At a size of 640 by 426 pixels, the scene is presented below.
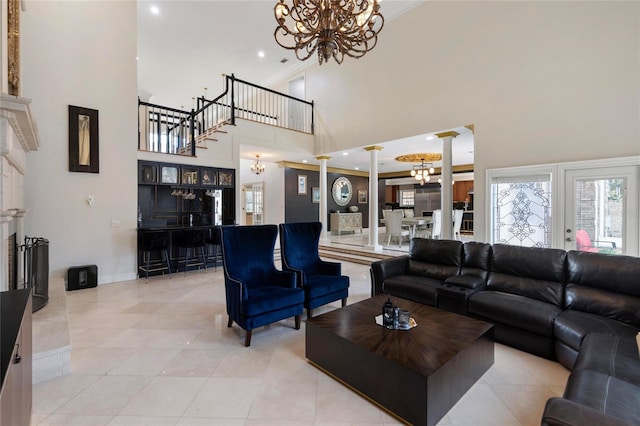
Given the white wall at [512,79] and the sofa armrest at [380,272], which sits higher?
the white wall at [512,79]

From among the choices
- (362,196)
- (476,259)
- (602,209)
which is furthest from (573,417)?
(362,196)

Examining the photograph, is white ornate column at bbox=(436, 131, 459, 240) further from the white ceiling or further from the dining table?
the dining table

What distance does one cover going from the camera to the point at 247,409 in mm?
1867

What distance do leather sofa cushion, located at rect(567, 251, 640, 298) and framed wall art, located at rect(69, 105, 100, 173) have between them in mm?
6712

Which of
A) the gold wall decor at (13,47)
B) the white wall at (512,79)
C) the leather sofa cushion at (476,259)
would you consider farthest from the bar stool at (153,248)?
the white wall at (512,79)

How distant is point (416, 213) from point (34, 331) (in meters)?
13.6

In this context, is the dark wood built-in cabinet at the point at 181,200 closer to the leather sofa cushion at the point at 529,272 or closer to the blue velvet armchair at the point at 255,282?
the blue velvet armchair at the point at 255,282

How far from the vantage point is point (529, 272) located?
3037 mm

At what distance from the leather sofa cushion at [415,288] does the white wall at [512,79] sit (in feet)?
7.01

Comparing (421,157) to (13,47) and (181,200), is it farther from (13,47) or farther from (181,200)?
(13,47)

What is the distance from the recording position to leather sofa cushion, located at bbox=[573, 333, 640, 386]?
5.31 feet

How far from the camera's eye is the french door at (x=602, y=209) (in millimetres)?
3631

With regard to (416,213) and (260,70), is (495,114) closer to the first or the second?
(260,70)

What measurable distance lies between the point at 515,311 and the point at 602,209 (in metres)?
2.58
